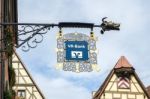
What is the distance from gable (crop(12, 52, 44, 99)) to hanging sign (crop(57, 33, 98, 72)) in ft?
96.2

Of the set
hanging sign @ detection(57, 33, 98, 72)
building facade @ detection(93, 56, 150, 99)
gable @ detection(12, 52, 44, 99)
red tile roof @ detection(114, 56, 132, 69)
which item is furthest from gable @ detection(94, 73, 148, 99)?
hanging sign @ detection(57, 33, 98, 72)

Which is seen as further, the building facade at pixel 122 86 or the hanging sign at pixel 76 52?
the building facade at pixel 122 86

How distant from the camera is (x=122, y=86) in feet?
147

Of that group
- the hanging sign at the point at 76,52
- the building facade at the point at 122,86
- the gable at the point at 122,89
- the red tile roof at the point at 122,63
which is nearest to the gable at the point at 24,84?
the building facade at the point at 122,86

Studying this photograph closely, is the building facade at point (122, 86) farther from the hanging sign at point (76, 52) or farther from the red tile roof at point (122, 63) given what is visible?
the hanging sign at point (76, 52)

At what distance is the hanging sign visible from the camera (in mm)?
14555

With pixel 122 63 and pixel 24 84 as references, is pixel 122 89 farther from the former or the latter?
pixel 24 84

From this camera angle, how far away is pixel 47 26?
14133mm

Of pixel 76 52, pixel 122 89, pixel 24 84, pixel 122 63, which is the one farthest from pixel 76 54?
pixel 122 63

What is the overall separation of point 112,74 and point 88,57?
30.6 meters

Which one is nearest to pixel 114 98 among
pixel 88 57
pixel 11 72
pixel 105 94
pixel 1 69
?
pixel 105 94

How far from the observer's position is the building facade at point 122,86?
4422cm

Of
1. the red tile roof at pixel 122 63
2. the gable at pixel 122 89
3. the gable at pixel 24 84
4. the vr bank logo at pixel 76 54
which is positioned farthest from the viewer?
the red tile roof at pixel 122 63

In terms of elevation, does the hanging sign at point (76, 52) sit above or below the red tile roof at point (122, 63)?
below
